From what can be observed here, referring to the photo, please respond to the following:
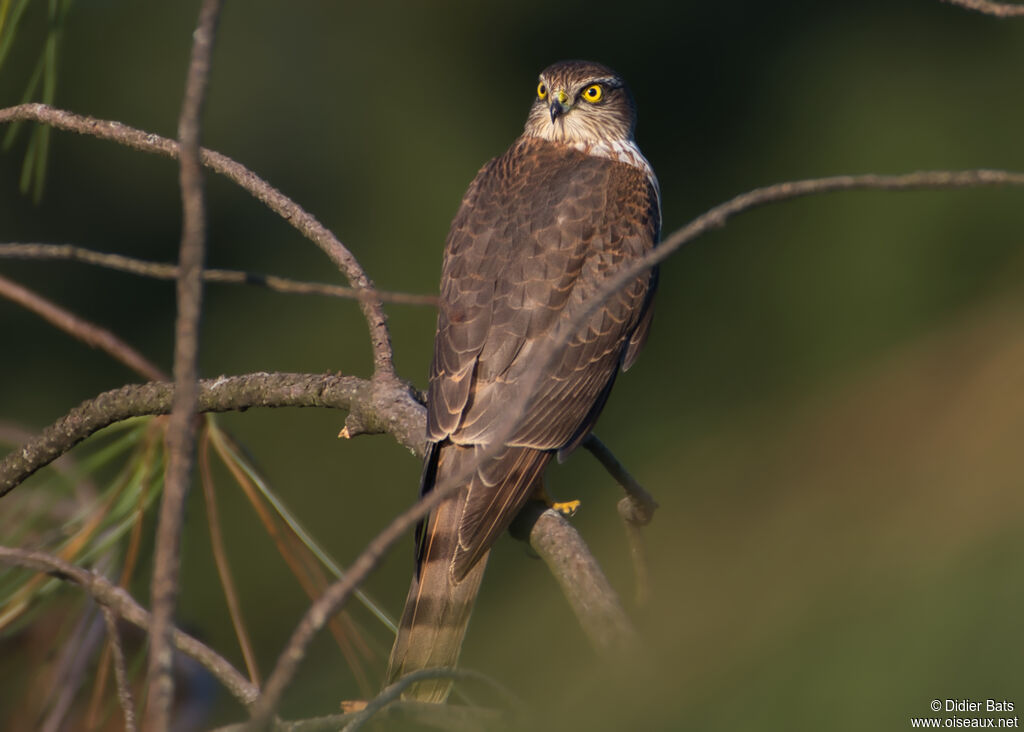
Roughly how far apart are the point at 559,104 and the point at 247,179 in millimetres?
1493

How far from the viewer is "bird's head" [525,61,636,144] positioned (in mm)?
3412

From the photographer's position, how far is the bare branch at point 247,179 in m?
1.89

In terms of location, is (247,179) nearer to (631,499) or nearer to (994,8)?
(631,499)

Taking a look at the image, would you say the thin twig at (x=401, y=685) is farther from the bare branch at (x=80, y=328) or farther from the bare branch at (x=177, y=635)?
the bare branch at (x=80, y=328)

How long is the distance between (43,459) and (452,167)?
4090 mm

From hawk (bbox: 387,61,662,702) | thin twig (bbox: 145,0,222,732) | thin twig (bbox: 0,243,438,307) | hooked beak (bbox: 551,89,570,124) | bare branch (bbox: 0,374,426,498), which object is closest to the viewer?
thin twig (bbox: 145,0,222,732)

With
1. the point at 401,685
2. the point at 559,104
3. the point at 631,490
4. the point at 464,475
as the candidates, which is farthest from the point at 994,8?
the point at 559,104

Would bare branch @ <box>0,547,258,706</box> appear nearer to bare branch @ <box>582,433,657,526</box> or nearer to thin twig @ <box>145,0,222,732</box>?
thin twig @ <box>145,0,222,732</box>

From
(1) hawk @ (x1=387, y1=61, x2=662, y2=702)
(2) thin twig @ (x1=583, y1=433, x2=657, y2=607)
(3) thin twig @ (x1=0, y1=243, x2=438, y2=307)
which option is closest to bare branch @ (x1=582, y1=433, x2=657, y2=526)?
(2) thin twig @ (x1=583, y1=433, x2=657, y2=607)

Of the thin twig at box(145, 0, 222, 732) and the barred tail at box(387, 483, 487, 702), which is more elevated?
the barred tail at box(387, 483, 487, 702)

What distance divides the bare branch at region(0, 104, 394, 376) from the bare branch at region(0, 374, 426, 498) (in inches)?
3.1

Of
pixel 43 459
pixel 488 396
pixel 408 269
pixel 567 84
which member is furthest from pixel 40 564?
pixel 408 269

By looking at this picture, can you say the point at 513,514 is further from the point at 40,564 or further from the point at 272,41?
the point at 272,41

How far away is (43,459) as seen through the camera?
2.02m
